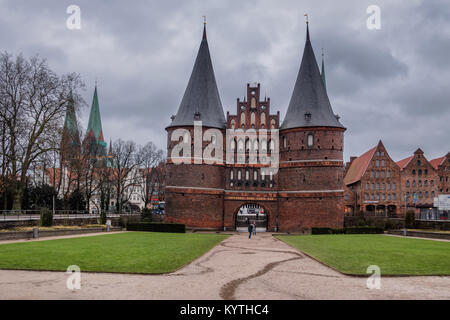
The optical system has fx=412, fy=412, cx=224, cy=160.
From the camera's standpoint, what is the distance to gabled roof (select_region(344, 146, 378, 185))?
66169 millimetres

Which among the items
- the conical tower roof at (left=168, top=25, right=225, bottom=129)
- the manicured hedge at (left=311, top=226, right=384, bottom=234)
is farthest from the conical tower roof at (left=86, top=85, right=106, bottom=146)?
the manicured hedge at (left=311, top=226, right=384, bottom=234)

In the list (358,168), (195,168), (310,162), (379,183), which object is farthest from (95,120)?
(379,183)

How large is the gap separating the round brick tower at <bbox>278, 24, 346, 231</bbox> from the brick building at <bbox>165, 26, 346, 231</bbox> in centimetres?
10

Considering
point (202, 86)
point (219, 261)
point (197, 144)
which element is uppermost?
point (202, 86)

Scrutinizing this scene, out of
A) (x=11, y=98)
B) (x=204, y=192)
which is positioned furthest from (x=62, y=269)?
(x=204, y=192)

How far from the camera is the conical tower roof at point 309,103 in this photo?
44.3 metres

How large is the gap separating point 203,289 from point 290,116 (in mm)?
36785

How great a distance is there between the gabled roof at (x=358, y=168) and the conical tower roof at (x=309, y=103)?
22471mm

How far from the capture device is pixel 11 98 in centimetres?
3078

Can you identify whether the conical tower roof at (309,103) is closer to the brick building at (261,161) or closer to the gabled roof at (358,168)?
the brick building at (261,161)

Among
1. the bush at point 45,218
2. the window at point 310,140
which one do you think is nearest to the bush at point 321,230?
the window at point 310,140
